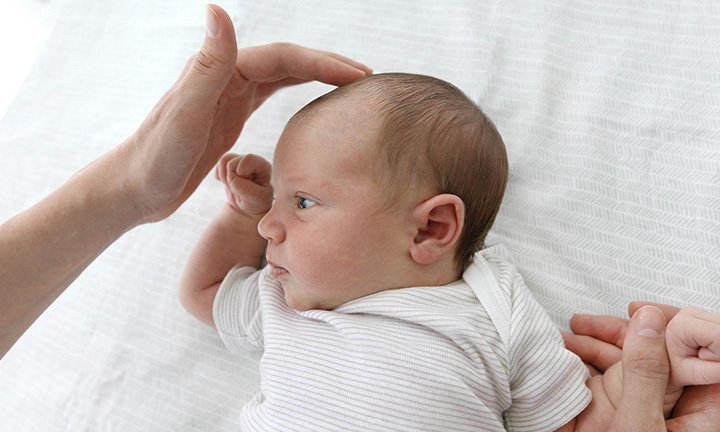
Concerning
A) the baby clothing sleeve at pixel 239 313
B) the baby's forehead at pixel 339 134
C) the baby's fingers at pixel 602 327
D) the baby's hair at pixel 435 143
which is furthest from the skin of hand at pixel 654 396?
the baby clothing sleeve at pixel 239 313

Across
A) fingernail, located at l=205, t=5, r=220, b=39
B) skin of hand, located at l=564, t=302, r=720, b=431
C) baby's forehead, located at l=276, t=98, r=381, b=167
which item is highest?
fingernail, located at l=205, t=5, r=220, b=39

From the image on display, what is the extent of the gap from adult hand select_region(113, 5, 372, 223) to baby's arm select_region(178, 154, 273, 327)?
10cm

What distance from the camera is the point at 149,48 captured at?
1800mm

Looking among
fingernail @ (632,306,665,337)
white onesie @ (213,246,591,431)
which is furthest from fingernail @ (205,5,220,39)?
fingernail @ (632,306,665,337)

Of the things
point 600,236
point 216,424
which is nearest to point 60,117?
point 216,424

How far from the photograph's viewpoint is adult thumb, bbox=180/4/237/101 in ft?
3.22

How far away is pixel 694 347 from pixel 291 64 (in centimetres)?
97

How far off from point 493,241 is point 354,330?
443 millimetres

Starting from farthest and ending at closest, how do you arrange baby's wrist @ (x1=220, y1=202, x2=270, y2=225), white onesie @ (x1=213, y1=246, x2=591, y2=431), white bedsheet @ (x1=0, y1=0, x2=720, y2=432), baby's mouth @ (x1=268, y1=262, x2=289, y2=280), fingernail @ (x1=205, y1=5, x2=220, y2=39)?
1. baby's wrist @ (x1=220, y1=202, x2=270, y2=225)
2. white bedsheet @ (x1=0, y1=0, x2=720, y2=432)
3. baby's mouth @ (x1=268, y1=262, x2=289, y2=280)
4. white onesie @ (x1=213, y1=246, x2=591, y2=431)
5. fingernail @ (x1=205, y1=5, x2=220, y2=39)

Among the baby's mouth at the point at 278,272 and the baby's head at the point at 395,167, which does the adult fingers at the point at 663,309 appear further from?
the baby's mouth at the point at 278,272

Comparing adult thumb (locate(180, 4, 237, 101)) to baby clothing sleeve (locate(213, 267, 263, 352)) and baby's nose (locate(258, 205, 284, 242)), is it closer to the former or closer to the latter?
baby's nose (locate(258, 205, 284, 242))

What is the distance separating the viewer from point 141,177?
120cm

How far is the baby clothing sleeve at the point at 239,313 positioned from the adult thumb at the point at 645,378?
760mm

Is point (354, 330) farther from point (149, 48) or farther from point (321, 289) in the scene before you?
point (149, 48)
